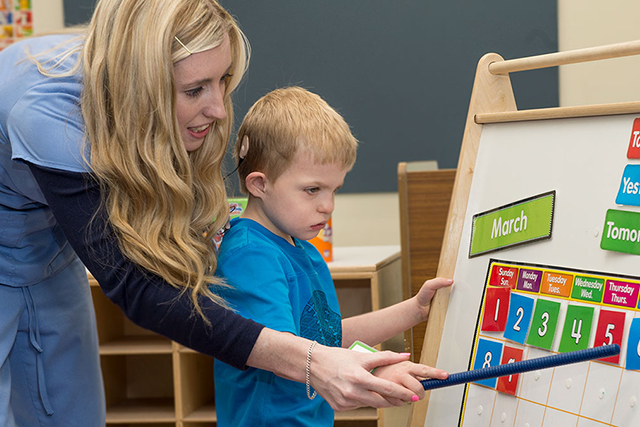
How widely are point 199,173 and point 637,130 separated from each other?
0.62 m

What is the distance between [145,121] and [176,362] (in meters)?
1.24

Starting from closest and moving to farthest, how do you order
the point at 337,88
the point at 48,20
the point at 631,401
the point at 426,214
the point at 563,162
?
the point at 631,401 < the point at 563,162 < the point at 426,214 < the point at 337,88 < the point at 48,20

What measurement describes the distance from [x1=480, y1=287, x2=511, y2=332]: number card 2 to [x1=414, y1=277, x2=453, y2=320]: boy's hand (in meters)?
0.08

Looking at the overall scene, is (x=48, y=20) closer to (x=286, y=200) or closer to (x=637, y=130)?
(x=286, y=200)

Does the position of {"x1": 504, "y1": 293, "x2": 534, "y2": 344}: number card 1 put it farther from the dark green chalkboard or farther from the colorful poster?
the colorful poster

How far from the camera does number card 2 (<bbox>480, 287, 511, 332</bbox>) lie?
92 centimetres

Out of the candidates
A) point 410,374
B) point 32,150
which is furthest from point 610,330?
point 32,150

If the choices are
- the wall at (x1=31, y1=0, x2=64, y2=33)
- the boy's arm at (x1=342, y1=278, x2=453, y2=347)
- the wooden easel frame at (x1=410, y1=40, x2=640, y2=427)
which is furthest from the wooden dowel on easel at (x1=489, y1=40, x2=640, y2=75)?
the wall at (x1=31, y1=0, x2=64, y2=33)

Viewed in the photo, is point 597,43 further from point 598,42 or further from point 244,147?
point 244,147

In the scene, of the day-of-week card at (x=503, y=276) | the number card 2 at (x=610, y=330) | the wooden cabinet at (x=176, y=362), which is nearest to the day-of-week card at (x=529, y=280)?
the day-of-week card at (x=503, y=276)

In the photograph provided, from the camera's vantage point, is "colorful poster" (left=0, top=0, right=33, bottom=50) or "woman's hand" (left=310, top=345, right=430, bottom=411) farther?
"colorful poster" (left=0, top=0, right=33, bottom=50)

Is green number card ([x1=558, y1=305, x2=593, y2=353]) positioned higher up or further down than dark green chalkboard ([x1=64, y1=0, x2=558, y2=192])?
further down

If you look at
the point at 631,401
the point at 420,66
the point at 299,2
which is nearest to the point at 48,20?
the point at 299,2

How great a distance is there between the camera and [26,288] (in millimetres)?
1028
